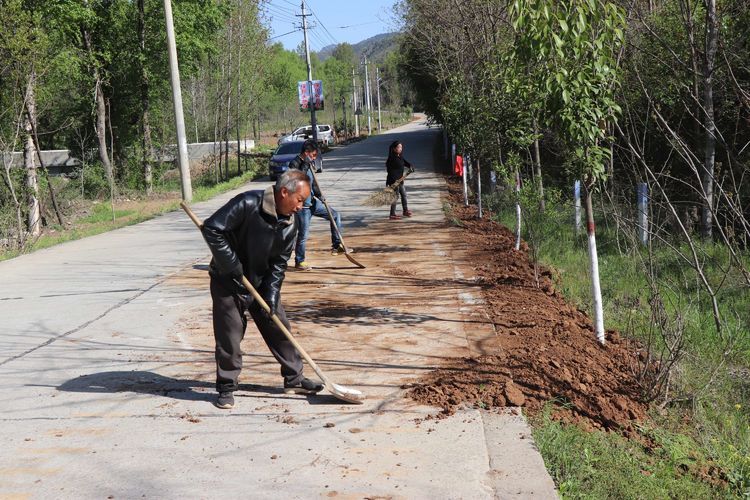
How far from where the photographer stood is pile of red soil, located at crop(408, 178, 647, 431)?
5164 mm

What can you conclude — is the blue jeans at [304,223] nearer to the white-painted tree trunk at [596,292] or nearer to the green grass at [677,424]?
the green grass at [677,424]

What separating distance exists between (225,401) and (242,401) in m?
0.18

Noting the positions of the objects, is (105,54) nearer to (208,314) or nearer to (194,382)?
(208,314)

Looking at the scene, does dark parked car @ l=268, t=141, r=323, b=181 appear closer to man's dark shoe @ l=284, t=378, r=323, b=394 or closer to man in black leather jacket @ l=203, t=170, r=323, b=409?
man's dark shoe @ l=284, t=378, r=323, b=394

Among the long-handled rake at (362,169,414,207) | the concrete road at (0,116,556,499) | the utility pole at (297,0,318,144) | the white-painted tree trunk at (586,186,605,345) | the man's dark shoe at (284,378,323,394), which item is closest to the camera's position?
the concrete road at (0,116,556,499)

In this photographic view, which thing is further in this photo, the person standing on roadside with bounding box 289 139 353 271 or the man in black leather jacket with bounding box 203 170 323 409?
the person standing on roadside with bounding box 289 139 353 271

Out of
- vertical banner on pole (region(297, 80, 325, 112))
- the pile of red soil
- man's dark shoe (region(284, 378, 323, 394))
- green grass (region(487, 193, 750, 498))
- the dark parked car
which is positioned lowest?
green grass (region(487, 193, 750, 498))

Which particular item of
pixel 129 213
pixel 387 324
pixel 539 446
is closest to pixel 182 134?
pixel 129 213

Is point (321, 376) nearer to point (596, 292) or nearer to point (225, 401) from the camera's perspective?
point (225, 401)

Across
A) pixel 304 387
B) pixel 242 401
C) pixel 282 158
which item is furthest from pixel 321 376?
pixel 282 158

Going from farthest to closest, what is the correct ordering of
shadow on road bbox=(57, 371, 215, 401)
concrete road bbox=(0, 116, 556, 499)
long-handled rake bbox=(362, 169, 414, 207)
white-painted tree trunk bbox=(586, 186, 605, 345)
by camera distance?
long-handled rake bbox=(362, 169, 414, 207), white-painted tree trunk bbox=(586, 186, 605, 345), shadow on road bbox=(57, 371, 215, 401), concrete road bbox=(0, 116, 556, 499)

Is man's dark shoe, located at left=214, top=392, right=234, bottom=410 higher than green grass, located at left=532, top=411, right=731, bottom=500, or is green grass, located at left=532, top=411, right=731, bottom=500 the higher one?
man's dark shoe, located at left=214, top=392, right=234, bottom=410

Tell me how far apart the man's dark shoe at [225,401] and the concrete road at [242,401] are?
0.15 feet

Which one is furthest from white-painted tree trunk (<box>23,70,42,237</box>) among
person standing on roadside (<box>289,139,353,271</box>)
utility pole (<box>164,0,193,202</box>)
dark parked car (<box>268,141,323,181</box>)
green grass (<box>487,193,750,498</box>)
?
green grass (<box>487,193,750,498</box>)
